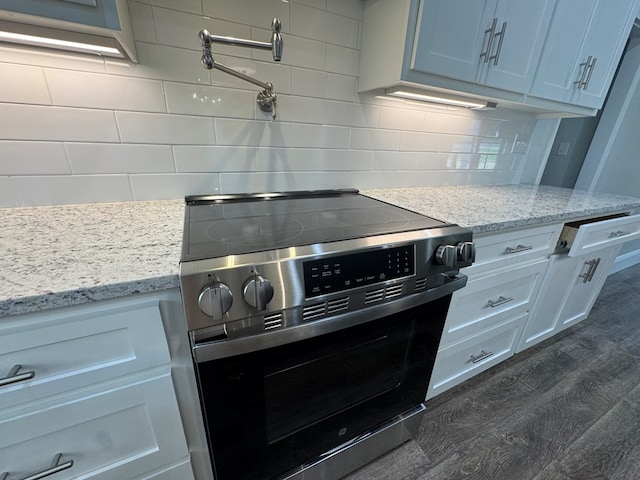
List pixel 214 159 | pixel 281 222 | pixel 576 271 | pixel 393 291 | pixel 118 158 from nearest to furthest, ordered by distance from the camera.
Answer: pixel 393 291 < pixel 281 222 < pixel 118 158 < pixel 214 159 < pixel 576 271

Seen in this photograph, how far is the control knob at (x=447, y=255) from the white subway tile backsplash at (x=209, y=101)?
2.73 ft

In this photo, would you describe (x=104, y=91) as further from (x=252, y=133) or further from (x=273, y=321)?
(x=273, y=321)

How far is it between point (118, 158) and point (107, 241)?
446mm

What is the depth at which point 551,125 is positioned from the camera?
178 centimetres

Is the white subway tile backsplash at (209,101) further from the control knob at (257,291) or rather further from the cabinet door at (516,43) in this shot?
the cabinet door at (516,43)

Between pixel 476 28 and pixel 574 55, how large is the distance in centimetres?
64

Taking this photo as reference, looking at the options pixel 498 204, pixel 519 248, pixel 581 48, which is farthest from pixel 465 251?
pixel 581 48

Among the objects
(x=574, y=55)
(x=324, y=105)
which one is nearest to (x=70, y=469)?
(x=324, y=105)

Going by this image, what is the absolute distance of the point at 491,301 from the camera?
113 centimetres

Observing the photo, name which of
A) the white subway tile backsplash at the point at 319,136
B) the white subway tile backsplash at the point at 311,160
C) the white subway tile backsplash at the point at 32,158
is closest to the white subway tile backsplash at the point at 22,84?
the white subway tile backsplash at the point at 32,158

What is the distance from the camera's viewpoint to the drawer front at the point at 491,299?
103 centimetres

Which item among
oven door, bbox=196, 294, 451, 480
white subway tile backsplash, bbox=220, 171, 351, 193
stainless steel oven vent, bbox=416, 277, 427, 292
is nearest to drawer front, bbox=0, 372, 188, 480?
oven door, bbox=196, 294, 451, 480

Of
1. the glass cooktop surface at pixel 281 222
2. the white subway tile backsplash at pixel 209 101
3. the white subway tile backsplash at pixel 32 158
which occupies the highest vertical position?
the white subway tile backsplash at pixel 209 101

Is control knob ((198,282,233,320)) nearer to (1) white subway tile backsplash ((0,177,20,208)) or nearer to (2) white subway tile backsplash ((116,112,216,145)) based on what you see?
(2) white subway tile backsplash ((116,112,216,145))
